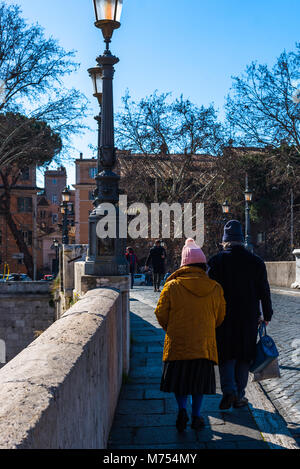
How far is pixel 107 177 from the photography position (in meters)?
7.10

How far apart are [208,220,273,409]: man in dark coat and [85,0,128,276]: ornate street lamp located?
193 cm

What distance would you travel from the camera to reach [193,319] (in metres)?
4.20

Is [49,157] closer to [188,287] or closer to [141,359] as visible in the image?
[141,359]

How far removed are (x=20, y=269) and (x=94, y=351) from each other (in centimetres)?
5094

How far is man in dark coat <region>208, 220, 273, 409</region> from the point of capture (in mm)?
4715

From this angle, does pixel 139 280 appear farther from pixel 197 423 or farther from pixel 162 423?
pixel 197 423

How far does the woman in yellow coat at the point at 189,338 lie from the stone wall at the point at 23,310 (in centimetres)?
2285

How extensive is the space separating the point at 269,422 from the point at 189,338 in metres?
1.03

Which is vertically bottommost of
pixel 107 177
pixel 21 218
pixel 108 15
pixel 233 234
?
pixel 233 234

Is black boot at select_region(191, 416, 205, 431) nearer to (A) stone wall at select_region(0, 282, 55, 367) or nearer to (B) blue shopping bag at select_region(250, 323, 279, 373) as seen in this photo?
(B) blue shopping bag at select_region(250, 323, 279, 373)

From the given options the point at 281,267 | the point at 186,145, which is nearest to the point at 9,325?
the point at 281,267

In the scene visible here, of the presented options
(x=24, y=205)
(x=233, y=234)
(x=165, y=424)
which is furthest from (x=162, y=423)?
(x=24, y=205)

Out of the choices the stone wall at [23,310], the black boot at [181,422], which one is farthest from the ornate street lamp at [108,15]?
the stone wall at [23,310]

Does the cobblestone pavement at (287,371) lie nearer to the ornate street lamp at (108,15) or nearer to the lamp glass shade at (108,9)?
the ornate street lamp at (108,15)
